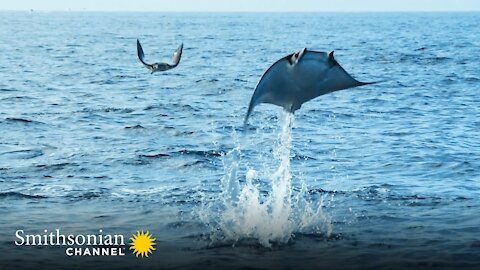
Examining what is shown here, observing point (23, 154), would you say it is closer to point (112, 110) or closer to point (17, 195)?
point (17, 195)

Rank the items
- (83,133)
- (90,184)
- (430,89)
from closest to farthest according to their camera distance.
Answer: (90,184), (83,133), (430,89)

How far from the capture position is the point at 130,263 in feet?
33.7

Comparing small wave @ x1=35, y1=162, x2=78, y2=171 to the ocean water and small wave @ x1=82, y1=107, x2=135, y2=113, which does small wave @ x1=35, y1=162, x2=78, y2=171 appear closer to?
the ocean water

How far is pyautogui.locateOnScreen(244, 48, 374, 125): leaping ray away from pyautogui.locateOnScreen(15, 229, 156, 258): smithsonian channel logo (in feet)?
10.4

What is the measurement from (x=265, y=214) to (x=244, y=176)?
3.42 metres

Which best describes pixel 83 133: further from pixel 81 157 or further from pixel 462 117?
pixel 462 117

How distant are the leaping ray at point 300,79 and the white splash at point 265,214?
1.15m

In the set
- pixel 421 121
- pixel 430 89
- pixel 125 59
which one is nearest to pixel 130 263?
pixel 421 121

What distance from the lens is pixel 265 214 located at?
1220 centimetres

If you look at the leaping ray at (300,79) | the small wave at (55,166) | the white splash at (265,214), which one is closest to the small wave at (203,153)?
the small wave at (55,166)

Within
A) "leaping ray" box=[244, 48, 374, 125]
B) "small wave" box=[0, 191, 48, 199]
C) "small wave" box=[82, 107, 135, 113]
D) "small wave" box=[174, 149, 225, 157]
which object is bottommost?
"small wave" box=[0, 191, 48, 199]

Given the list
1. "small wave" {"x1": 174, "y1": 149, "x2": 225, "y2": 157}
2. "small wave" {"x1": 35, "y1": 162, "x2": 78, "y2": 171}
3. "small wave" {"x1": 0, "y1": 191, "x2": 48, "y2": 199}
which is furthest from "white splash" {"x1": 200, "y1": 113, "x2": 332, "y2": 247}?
"small wave" {"x1": 35, "y1": 162, "x2": 78, "y2": 171}

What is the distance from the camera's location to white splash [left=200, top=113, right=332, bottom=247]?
11.5m

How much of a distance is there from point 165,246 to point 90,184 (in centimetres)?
401
